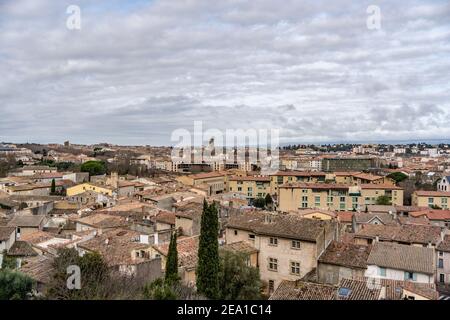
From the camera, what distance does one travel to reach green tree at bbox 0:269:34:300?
10641mm

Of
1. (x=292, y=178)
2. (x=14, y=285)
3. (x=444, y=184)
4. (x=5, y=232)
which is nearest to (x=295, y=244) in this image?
(x=14, y=285)

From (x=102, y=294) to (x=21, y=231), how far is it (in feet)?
73.8

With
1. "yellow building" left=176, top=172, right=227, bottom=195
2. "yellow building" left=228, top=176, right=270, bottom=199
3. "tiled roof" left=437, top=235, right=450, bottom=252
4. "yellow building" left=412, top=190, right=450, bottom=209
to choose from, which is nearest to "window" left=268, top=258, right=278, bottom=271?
"tiled roof" left=437, top=235, right=450, bottom=252

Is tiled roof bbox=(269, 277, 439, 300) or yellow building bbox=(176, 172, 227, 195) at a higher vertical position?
tiled roof bbox=(269, 277, 439, 300)

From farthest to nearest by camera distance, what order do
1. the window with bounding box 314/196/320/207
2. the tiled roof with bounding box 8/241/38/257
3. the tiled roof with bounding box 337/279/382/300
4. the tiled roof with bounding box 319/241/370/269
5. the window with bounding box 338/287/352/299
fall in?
the window with bounding box 314/196/320/207, the tiled roof with bounding box 8/241/38/257, the tiled roof with bounding box 319/241/370/269, the window with bounding box 338/287/352/299, the tiled roof with bounding box 337/279/382/300

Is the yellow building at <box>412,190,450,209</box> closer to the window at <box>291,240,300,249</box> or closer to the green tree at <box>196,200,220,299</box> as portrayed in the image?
the window at <box>291,240,300,249</box>

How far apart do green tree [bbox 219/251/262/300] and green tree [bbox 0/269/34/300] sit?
6.22 metres

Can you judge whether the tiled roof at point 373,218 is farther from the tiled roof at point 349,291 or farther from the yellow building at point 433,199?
the tiled roof at point 349,291

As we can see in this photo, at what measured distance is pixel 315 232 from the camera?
1877 cm

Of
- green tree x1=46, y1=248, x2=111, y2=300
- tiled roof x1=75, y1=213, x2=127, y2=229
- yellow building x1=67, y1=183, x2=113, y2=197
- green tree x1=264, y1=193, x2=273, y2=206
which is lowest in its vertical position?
green tree x1=264, y1=193, x2=273, y2=206

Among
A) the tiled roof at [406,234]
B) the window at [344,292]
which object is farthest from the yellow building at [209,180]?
the window at [344,292]
